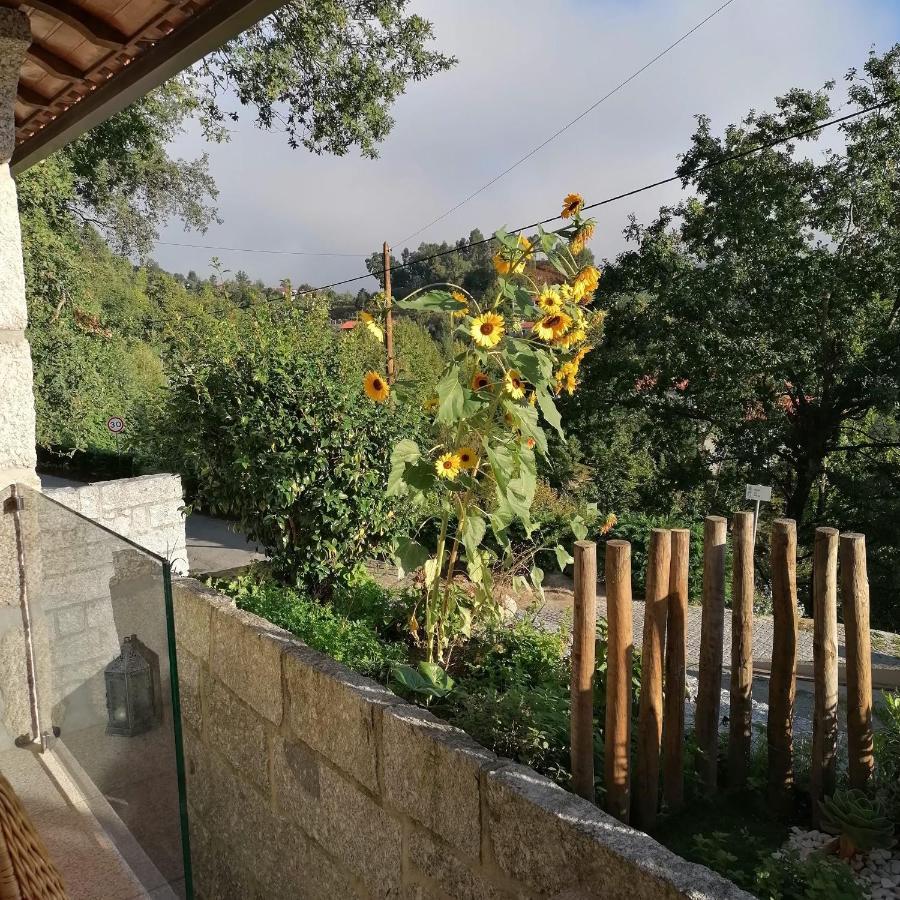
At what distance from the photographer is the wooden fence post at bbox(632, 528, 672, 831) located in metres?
2.01

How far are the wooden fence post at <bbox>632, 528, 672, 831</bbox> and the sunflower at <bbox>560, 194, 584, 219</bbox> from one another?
106cm

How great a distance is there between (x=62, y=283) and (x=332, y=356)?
382 inches

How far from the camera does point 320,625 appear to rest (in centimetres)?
296

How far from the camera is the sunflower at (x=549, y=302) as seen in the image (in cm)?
226

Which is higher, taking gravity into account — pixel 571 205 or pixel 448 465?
pixel 571 205

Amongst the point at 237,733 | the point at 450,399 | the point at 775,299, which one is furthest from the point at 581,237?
the point at 775,299

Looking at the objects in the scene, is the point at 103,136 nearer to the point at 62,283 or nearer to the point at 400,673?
the point at 62,283

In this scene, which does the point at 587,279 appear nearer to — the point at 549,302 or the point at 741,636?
the point at 549,302

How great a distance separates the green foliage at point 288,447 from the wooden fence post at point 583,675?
1.67 m

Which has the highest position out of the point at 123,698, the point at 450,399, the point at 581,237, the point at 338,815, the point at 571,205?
the point at 571,205

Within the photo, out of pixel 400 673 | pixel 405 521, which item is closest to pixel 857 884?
pixel 400 673

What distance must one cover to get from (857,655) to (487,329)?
4.29 ft

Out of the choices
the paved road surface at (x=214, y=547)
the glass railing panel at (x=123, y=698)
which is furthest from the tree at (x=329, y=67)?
the glass railing panel at (x=123, y=698)

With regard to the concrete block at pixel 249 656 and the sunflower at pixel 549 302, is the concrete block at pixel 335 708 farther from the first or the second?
the sunflower at pixel 549 302
